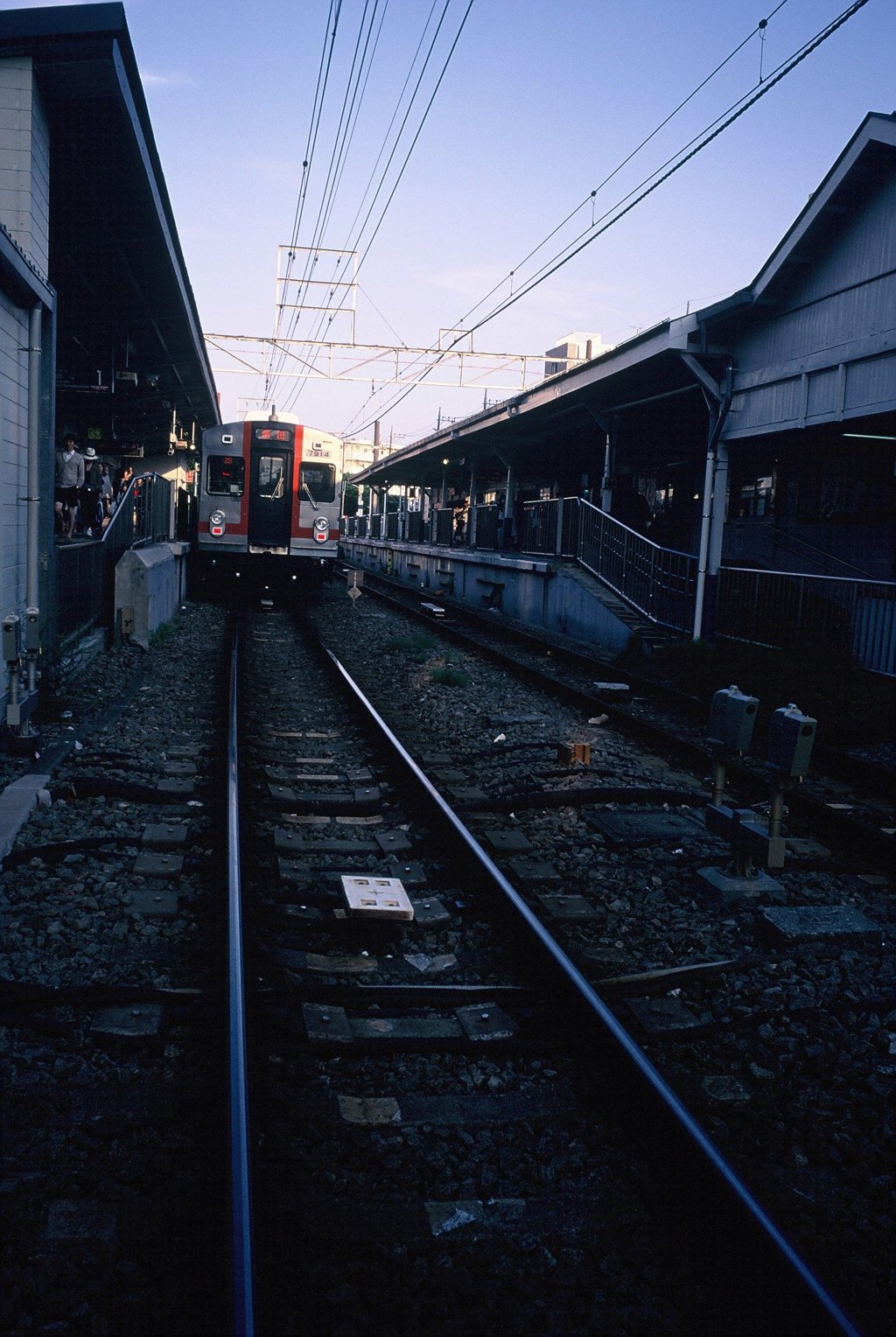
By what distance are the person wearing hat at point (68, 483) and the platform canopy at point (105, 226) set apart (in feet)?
7.80

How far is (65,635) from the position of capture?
34.1 ft

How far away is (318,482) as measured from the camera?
67.8 ft

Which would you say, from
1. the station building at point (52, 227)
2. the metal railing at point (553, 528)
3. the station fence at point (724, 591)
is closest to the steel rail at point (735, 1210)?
the station building at point (52, 227)

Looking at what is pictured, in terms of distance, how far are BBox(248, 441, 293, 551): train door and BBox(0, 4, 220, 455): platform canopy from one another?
257cm

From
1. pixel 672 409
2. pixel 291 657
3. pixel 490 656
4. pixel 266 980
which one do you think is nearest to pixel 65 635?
pixel 291 657

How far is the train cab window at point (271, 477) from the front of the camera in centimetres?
2031

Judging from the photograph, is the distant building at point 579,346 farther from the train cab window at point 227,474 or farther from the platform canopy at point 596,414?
the train cab window at point 227,474

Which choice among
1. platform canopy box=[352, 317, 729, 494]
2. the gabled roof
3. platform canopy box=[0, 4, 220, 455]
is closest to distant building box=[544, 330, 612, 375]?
platform canopy box=[352, 317, 729, 494]

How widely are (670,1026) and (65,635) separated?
8.44 metres

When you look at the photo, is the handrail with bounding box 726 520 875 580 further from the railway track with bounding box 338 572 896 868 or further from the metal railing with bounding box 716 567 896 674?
the railway track with bounding box 338 572 896 868

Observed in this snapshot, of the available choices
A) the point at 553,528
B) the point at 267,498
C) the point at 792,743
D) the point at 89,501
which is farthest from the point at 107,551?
the point at 792,743

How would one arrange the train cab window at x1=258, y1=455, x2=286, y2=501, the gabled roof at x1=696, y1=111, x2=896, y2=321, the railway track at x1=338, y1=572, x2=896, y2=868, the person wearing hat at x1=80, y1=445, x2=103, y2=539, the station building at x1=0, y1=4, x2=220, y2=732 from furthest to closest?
1. the train cab window at x1=258, y1=455, x2=286, y2=501
2. the person wearing hat at x1=80, y1=445, x2=103, y2=539
3. the gabled roof at x1=696, y1=111, x2=896, y2=321
4. the station building at x1=0, y1=4, x2=220, y2=732
5. the railway track at x1=338, y1=572, x2=896, y2=868

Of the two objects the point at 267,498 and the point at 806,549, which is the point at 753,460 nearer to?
the point at 806,549

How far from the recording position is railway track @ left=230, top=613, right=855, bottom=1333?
2.33 meters
